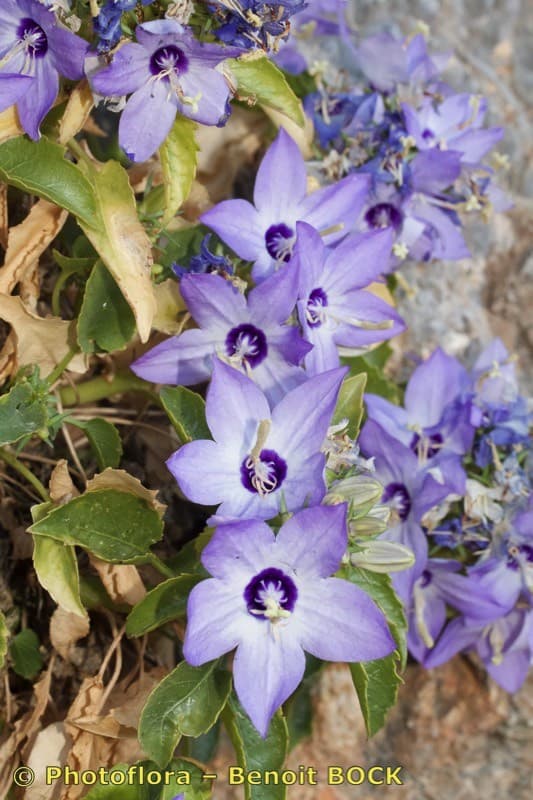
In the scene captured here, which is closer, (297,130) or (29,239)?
(29,239)

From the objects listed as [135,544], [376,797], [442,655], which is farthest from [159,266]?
[376,797]

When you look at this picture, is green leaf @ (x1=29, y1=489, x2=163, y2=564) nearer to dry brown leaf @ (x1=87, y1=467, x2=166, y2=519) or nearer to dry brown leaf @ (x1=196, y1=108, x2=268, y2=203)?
dry brown leaf @ (x1=87, y1=467, x2=166, y2=519)

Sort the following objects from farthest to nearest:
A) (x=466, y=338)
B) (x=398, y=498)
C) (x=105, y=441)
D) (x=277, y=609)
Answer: (x=466, y=338), (x=398, y=498), (x=105, y=441), (x=277, y=609)

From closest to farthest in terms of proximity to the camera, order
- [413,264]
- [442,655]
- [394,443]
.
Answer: [394,443] → [442,655] → [413,264]

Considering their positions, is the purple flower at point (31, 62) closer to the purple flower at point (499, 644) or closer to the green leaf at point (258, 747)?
the green leaf at point (258, 747)

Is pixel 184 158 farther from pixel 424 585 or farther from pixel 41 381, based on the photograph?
pixel 424 585

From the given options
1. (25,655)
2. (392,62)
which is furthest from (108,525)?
(392,62)

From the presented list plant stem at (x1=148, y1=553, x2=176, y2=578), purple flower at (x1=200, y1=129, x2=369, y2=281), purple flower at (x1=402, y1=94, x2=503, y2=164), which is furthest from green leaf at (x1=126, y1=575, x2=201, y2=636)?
purple flower at (x1=402, y1=94, x2=503, y2=164)

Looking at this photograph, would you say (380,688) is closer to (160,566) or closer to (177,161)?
(160,566)
